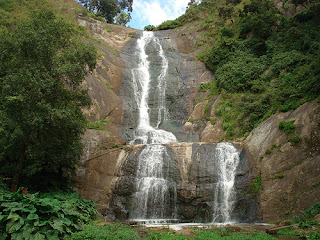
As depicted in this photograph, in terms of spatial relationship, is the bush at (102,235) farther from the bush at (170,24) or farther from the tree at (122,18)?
the tree at (122,18)

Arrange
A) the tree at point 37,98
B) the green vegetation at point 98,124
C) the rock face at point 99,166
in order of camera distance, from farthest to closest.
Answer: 1. the green vegetation at point 98,124
2. the rock face at point 99,166
3. the tree at point 37,98

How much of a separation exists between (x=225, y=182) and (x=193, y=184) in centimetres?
203

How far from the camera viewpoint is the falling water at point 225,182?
612 inches

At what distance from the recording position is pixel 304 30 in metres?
24.1

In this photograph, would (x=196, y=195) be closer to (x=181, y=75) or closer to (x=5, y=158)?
(x=5, y=158)

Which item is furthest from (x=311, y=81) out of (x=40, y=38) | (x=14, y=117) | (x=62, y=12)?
(x=62, y=12)

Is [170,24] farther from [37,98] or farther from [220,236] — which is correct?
[220,236]

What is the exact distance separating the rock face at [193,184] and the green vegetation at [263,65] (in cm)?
438

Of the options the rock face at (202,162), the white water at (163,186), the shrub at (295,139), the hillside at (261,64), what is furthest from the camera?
the hillside at (261,64)

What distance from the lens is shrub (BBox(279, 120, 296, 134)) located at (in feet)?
51.0

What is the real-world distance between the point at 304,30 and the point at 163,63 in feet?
55.5

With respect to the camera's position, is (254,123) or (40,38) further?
(254,123)

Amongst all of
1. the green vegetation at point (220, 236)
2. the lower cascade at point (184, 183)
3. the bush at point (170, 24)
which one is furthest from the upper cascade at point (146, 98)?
the green vegetation at point (220, 236)

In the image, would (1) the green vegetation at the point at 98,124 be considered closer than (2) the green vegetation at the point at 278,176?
No
